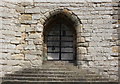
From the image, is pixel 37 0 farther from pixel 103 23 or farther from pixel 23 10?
pixel 103 23

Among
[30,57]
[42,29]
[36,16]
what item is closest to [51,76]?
[30,57]

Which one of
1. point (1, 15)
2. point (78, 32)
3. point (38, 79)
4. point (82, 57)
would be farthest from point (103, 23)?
point (1, 15)

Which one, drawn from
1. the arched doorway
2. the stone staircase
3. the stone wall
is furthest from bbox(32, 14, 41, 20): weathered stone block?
the stone staircase

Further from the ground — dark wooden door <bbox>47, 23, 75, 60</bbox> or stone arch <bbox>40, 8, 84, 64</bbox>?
stone arch <bbox>40, 8, 84, 64</bbox>

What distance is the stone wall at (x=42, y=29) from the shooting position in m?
4.72

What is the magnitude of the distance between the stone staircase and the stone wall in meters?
0.13

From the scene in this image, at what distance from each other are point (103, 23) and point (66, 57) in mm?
1216

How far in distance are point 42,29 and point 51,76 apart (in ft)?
3.67

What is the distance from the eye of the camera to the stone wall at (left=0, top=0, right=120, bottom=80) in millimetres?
4719

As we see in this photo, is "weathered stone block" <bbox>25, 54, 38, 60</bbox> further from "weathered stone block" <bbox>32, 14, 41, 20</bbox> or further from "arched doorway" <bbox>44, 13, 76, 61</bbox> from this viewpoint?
"weathered stone block" <bbox>32, 14, 41, 20</bbox>

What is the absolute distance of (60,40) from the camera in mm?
5156

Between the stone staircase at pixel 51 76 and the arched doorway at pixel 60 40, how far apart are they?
46cm

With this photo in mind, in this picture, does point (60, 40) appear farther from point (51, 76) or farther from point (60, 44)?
point (51, 76)

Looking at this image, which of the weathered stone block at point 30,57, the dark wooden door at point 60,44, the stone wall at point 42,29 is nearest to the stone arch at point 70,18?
the stone wall at point 42,29
